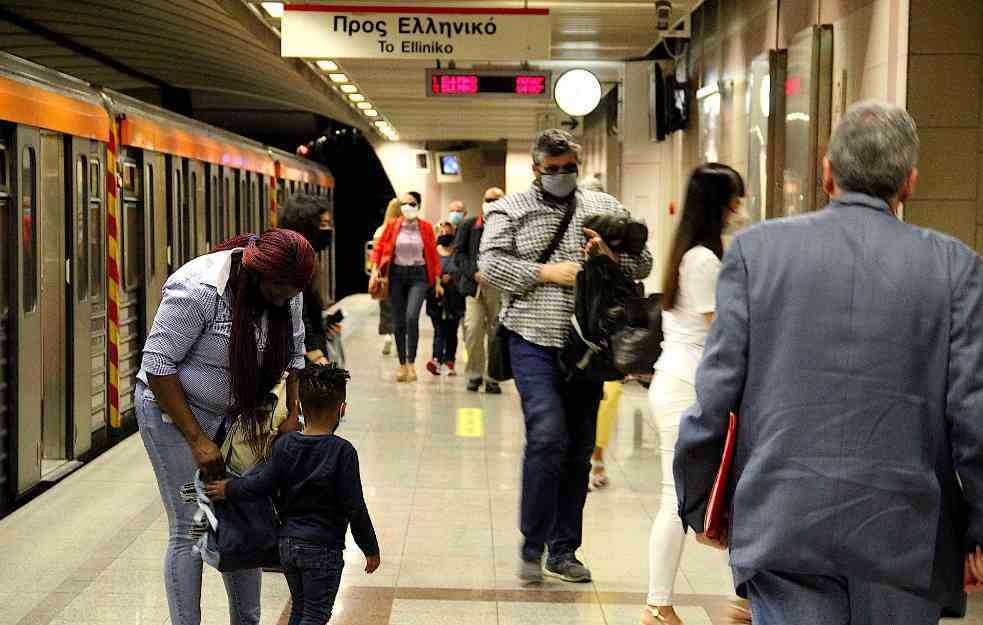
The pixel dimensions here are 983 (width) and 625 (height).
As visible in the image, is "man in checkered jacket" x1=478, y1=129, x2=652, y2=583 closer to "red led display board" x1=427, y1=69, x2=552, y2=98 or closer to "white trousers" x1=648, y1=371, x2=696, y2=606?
"white trousers" x1=648, y1=371, x2=696, y2=606

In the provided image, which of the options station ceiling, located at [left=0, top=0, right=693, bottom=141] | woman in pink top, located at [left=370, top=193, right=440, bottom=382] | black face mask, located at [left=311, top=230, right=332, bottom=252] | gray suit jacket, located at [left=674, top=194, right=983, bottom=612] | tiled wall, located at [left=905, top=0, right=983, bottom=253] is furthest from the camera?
station ceiling, located at [left=0, top=0, right=693, bottom=141]

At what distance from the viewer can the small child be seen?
3523 mm

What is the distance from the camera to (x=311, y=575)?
3.55 m

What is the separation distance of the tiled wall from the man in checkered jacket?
64.6 inches

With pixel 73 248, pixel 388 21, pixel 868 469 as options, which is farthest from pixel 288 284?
pixel 388 21

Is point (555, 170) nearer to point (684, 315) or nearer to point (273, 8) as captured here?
point (684, 315)

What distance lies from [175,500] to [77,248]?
3985 millimetres

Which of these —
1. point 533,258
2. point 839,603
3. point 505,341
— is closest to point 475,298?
point 505,341

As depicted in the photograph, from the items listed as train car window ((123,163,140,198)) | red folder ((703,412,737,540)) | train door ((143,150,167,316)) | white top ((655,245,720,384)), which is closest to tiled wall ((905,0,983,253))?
white top ((655,245,720,384))

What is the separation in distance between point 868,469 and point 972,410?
21 centimetres

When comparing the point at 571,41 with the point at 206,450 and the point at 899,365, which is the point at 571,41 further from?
the point at 899,365

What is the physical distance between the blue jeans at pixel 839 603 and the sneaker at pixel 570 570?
2.56 meters

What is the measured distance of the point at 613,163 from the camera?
17.0 metres

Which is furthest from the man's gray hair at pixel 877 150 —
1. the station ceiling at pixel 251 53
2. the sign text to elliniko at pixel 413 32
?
the station ceiling at pixel 251 53
